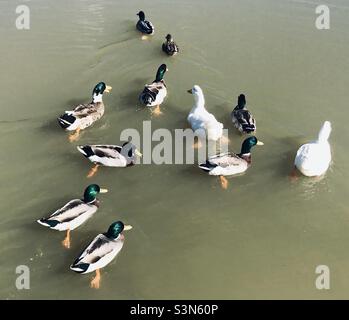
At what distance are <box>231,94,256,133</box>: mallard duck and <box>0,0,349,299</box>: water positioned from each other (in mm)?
228

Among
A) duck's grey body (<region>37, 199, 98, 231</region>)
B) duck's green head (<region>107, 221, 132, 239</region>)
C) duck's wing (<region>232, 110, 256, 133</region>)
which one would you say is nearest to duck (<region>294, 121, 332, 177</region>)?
duck's wing (<region>232, 110, 256, 133</region>)

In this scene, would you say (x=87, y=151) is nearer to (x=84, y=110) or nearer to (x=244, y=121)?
(x=84, y=110)

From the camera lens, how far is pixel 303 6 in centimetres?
1230

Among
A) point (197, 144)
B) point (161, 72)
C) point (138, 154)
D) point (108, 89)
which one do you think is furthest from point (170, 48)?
point (138, 154)

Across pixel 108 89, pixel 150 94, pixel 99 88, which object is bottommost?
pixel 150 94

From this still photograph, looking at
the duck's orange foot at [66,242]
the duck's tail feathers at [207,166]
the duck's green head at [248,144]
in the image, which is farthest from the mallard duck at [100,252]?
the duck's green head at [248,144]

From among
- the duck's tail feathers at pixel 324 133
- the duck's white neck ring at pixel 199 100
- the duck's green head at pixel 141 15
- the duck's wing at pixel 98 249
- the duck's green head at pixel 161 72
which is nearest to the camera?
the duck's wing at pixel 98 249

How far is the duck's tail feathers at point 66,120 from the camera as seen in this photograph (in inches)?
329

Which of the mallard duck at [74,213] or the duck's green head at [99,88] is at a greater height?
the duck's green head at [99,88]

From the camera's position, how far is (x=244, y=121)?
27.5 feet

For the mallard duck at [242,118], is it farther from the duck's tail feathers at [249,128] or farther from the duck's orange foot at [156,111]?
the duck's orange foot at [156,111]

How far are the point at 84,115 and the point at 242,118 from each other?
9.37ft

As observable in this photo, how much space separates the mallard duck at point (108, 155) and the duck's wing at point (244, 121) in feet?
6.67

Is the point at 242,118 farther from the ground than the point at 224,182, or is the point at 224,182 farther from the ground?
the point at 242,118
